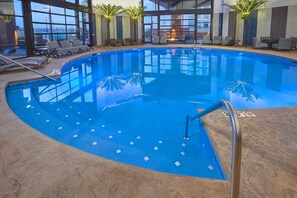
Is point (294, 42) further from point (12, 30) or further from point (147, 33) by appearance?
point (12, 30)

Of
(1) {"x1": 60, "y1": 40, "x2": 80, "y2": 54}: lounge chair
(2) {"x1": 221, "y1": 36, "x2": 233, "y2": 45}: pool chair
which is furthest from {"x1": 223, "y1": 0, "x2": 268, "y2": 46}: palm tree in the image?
(1) {"x1": 60, "y1": 40, "x2": 80, "y2": 54}: lounge chair

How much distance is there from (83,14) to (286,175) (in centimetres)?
1724

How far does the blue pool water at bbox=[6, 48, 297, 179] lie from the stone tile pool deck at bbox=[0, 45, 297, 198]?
0.36m

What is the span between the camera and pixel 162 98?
262 inches

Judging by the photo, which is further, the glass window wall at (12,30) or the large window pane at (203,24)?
the large window pane at (203,24)

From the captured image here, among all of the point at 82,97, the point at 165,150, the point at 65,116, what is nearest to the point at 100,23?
the point at 82,97

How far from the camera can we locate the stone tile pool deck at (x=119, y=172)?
2146 mm

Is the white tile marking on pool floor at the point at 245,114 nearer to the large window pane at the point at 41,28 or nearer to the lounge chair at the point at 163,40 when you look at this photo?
the large window pane at the point at 41,28

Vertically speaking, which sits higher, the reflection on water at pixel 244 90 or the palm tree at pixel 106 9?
the palm tree at pixel 106 9

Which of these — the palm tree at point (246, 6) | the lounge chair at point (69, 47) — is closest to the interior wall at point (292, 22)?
the palm tree at point (246, 6)

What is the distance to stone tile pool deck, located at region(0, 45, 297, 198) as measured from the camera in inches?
84.5

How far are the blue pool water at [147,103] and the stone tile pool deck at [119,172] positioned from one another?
14.2 inches

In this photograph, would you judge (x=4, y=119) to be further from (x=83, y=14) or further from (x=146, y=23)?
(x=146, y=23)

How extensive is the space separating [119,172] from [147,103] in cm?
379
